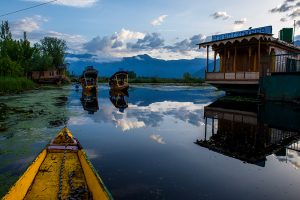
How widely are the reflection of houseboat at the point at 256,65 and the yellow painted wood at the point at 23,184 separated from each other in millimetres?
20531

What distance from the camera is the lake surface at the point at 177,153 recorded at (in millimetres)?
6558

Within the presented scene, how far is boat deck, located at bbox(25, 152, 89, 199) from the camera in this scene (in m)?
5.37

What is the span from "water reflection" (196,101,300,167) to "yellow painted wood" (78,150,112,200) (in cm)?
512

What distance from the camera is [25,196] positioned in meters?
5.23

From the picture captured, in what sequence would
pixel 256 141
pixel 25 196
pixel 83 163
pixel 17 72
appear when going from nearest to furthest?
pixel 25 196, pixel 83 163, pixel 256 141, pixel 17 72

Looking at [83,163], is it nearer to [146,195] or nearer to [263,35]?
[146,195]

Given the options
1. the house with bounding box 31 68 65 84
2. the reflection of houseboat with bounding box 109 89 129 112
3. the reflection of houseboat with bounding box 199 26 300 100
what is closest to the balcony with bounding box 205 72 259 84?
the reflection of houseboat with bounding box 199 26 300 100

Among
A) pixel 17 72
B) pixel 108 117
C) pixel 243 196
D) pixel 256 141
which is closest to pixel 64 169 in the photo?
pixel 243 196

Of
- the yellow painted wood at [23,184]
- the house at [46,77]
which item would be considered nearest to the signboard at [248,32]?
the yellow painted wood at [23,184]

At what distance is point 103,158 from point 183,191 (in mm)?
3345

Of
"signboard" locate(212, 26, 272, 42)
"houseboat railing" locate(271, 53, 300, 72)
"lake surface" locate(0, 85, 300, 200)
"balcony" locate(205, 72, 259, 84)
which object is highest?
"signboard" locate(212, 26, 272, 42)

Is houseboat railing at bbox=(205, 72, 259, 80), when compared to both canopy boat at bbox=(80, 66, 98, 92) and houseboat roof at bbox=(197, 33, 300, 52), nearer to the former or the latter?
houseboat roof at bbox=(197, 33, 300, 52)

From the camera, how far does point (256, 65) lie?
26875 mm

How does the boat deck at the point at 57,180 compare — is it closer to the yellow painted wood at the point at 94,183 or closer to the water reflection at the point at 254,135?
the yellow painted wood at the point at 94,183
